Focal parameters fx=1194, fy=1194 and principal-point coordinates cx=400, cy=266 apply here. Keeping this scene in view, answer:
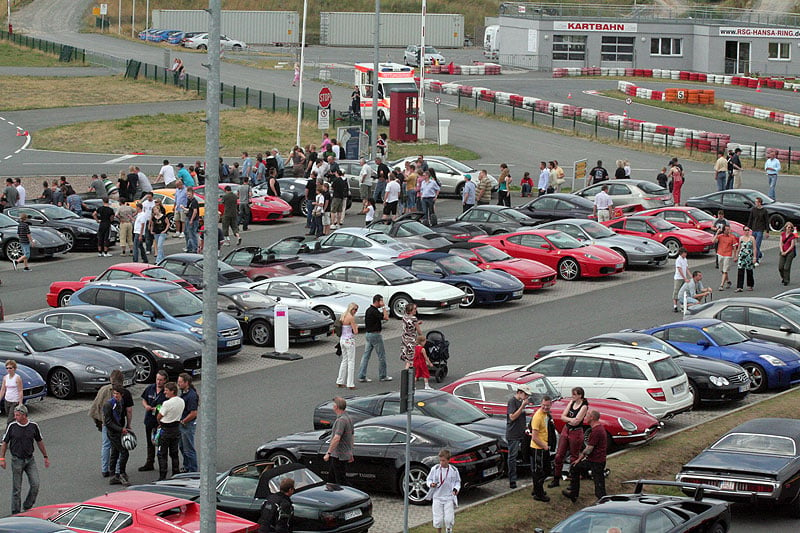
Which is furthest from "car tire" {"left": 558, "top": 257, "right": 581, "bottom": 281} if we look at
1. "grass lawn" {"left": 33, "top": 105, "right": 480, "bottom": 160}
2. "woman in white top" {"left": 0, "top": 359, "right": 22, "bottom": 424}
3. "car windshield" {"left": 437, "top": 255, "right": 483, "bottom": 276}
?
"grass lawn" {"left": 33, "top": 105, "right": 480, "bottom": 160}

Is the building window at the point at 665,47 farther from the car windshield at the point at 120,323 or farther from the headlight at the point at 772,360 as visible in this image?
the car windshield at the point at 120,323

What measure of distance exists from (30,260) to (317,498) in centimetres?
2214

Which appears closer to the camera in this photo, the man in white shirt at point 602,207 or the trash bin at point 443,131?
the man in white shirt at point 602,207

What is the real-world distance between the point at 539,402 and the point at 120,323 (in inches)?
364

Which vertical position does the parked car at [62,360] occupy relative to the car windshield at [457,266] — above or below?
below

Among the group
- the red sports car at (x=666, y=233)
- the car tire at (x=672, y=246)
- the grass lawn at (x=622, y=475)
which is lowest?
the grass lawn at (x=622, y=475)

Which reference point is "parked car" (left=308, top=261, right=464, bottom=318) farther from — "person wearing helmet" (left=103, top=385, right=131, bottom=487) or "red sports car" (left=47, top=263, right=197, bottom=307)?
"person wearing helmet" (left=103, top=385, right=131, bottom=487)

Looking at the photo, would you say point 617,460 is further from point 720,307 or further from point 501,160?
point 501,160

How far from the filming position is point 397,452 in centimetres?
1652

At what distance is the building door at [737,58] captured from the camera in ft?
277

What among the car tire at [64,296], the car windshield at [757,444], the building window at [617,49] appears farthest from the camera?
the building window at [617,49]

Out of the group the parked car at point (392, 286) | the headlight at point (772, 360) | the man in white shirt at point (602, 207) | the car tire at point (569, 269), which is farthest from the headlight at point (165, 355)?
the man in white shirt at point (602, 207)

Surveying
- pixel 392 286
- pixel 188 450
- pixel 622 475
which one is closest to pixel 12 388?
pixel 188 450

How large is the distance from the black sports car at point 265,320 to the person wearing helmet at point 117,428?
820 centimetres
